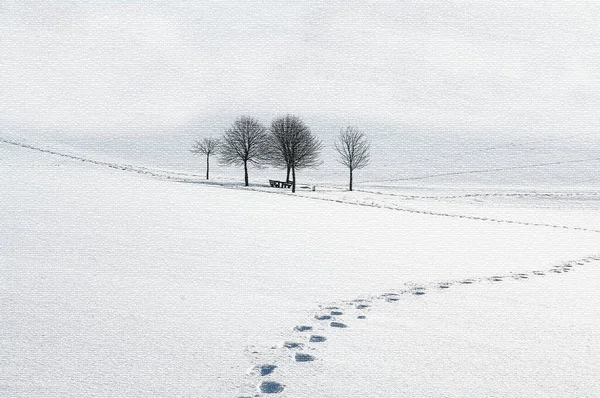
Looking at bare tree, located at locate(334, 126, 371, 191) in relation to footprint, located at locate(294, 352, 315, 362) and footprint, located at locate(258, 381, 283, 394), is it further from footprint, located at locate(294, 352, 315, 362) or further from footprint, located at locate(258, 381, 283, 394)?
footprint, located at locate(258, 381, 283, 394)

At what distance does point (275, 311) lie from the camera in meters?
6.05

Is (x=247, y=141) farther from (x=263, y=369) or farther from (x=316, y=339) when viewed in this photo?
(x=263, y=369)

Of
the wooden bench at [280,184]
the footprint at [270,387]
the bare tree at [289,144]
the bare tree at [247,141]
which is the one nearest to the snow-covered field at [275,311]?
the footprint at [270,387]

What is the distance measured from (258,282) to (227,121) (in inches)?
4738

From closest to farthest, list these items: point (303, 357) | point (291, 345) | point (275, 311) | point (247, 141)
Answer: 1. point (303, 357)
2. point (291, 345)
3. point (275, 311)
4. point (247, 141)

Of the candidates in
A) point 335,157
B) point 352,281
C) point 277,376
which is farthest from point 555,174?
point 277,376

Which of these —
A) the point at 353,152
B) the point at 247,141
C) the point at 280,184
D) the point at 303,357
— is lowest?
the point at 303,357

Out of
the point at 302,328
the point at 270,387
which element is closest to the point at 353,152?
the point at 302,328

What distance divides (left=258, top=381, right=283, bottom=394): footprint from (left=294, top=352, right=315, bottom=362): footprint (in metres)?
0.59

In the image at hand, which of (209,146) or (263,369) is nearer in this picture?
(263,369)

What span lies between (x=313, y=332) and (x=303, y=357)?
76 cm

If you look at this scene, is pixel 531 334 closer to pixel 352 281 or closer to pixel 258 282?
pixel 352 281

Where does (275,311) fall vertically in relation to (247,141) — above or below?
below

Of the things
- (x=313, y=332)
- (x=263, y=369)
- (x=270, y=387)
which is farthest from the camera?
(x=313, y=332)
